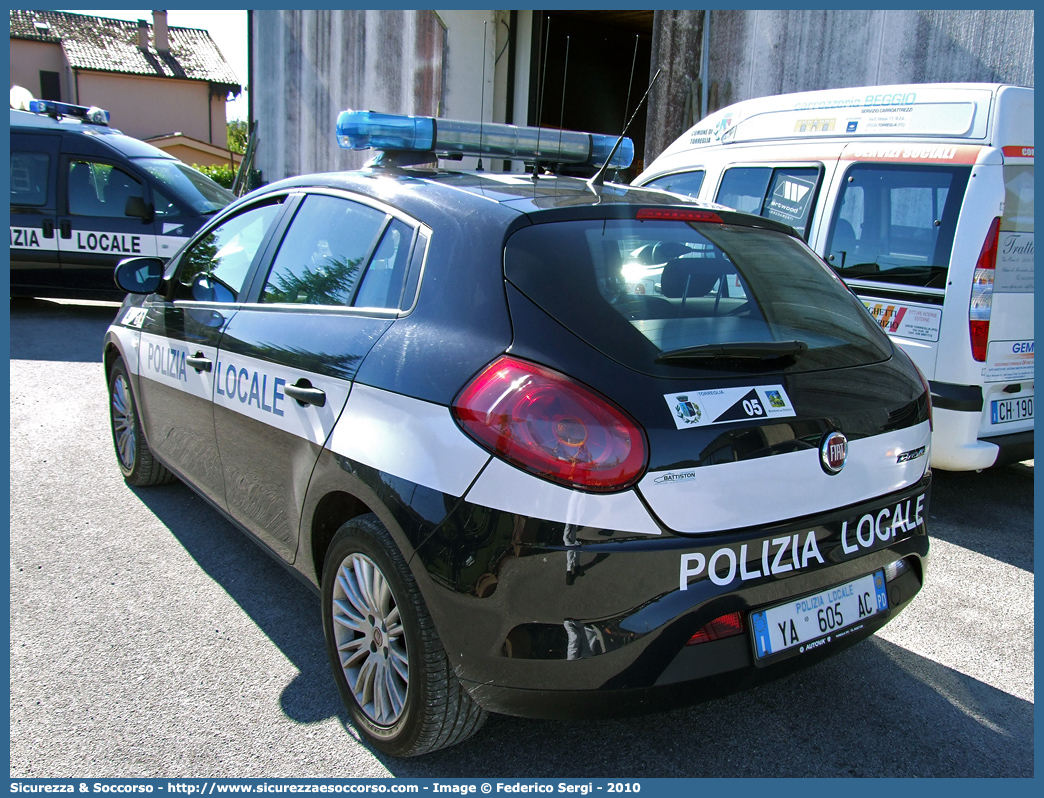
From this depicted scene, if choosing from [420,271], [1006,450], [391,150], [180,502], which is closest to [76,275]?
[180,502]

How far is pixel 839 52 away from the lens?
29.0 feet

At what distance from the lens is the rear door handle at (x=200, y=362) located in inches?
131

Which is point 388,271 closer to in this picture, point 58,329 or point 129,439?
point 129,439

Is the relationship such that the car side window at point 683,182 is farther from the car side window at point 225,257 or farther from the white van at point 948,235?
the car side window at point 225,257

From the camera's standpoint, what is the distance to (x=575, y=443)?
6.54ft

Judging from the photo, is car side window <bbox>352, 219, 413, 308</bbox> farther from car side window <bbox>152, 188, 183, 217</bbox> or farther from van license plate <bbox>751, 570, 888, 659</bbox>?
car side window <bbox>152, 188, 183, 217</bbox>

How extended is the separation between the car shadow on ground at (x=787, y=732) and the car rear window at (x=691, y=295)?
1102 millimetres

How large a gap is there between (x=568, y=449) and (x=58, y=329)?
28.9 feet

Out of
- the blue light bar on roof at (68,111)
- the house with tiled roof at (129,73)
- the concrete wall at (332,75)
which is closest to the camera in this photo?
the blue light bar on roof at (68,111)

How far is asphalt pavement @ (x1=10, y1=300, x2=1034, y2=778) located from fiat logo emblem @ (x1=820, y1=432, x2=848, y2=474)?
873 mm

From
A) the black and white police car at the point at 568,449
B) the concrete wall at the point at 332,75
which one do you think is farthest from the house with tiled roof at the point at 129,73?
the black and white police car at the point at 568,449

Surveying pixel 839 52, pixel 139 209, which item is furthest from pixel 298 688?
pixel 839 52

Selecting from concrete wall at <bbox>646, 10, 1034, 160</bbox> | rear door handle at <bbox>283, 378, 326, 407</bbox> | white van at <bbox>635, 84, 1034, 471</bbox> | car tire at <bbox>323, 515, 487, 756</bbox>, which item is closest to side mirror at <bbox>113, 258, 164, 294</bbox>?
rear door handle at <bbox>283, 378, 326, 407</bbox>

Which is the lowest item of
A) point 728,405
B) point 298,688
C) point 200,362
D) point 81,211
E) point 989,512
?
point 298,688
